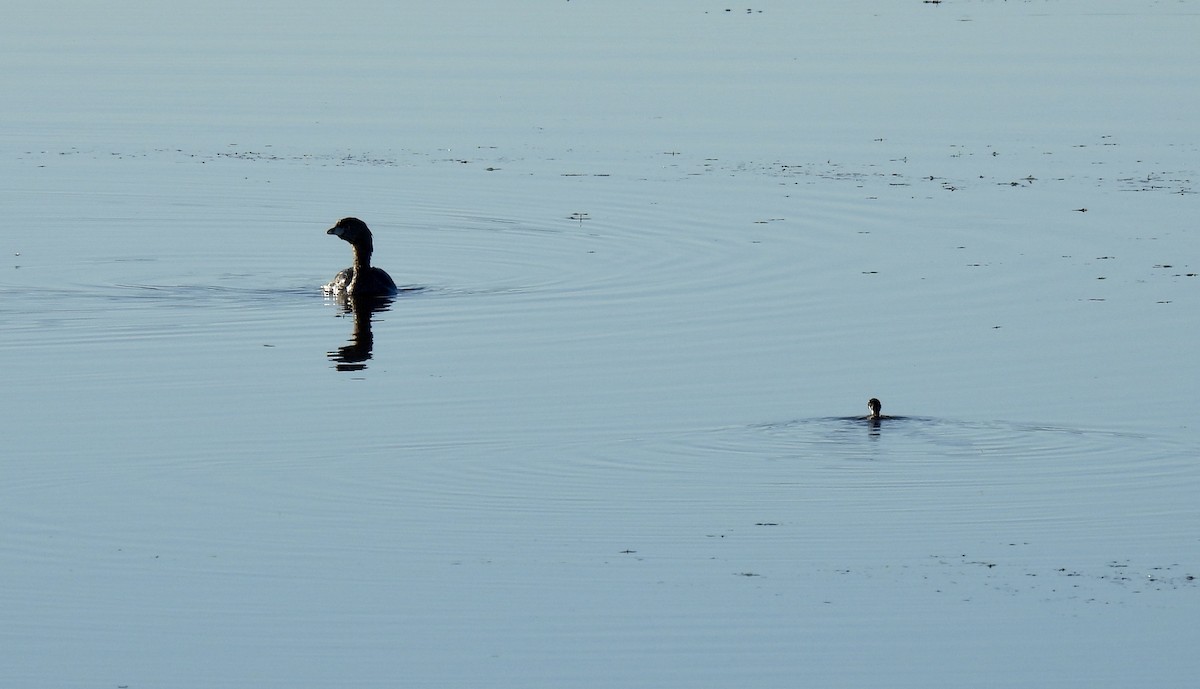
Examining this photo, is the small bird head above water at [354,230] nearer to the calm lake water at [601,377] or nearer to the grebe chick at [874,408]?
the calm lake water at [601,377]

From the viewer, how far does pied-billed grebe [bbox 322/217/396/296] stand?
20719mm

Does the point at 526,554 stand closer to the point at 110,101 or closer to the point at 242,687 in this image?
the point at 242,687

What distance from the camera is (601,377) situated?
1652 cm

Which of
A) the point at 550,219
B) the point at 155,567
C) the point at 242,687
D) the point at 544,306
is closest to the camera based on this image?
the point at 242,687

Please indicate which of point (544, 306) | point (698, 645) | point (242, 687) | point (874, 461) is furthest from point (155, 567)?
point (544, 306)

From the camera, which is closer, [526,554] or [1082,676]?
[1082,676]

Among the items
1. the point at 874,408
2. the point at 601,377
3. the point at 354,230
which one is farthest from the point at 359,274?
the point at 874,408

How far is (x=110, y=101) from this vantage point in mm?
32469

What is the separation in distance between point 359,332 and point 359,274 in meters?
1.81

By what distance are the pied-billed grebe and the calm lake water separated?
283mm

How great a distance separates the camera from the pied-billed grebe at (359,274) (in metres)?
20.7

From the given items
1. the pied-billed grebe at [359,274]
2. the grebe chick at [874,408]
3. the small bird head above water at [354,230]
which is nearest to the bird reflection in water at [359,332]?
the pied-billed grebe at [359,274]

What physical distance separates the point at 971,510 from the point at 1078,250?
999 centimetres

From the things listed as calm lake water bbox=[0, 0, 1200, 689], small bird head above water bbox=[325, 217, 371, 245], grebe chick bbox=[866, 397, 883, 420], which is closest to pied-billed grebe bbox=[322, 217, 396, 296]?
small bird head above water bbox=[325, 217, 371, 245]
